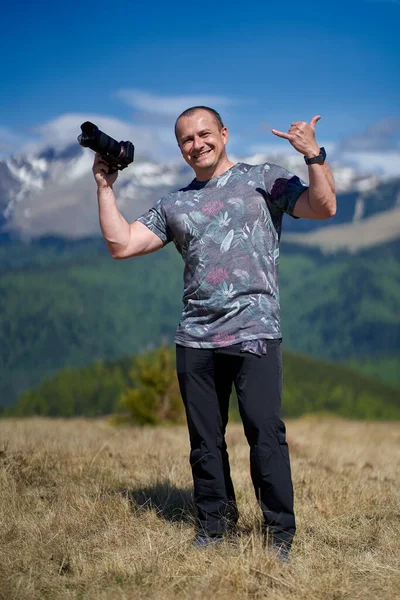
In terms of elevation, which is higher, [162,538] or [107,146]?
[107,146]

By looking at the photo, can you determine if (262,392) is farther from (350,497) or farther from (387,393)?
(387,393)

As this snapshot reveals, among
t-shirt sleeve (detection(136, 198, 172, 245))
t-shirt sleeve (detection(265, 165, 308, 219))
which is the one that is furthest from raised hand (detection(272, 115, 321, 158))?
t-shirt sleeve (detection(136, 198, 172, 245))

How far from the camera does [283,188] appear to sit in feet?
13.5

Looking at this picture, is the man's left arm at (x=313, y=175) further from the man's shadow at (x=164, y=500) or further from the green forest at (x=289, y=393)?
the green forest at (x=289, y=393)

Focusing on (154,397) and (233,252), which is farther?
(154,397)

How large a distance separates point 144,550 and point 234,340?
128 cm

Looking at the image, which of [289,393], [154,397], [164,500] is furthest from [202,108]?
[289,393]

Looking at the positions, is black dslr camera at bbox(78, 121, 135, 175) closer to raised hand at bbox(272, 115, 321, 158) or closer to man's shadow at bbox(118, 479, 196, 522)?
raised hand at bbox(272, 115, 321, 158)

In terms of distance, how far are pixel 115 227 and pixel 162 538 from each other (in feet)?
6.17

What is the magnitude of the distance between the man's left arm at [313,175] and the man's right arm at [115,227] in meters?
0.99

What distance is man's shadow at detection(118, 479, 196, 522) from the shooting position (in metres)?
4.94

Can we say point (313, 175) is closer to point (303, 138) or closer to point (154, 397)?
point (303, 138)

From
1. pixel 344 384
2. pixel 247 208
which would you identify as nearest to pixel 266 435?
pixel 247 208

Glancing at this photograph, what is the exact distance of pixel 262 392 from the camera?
4.02 m
